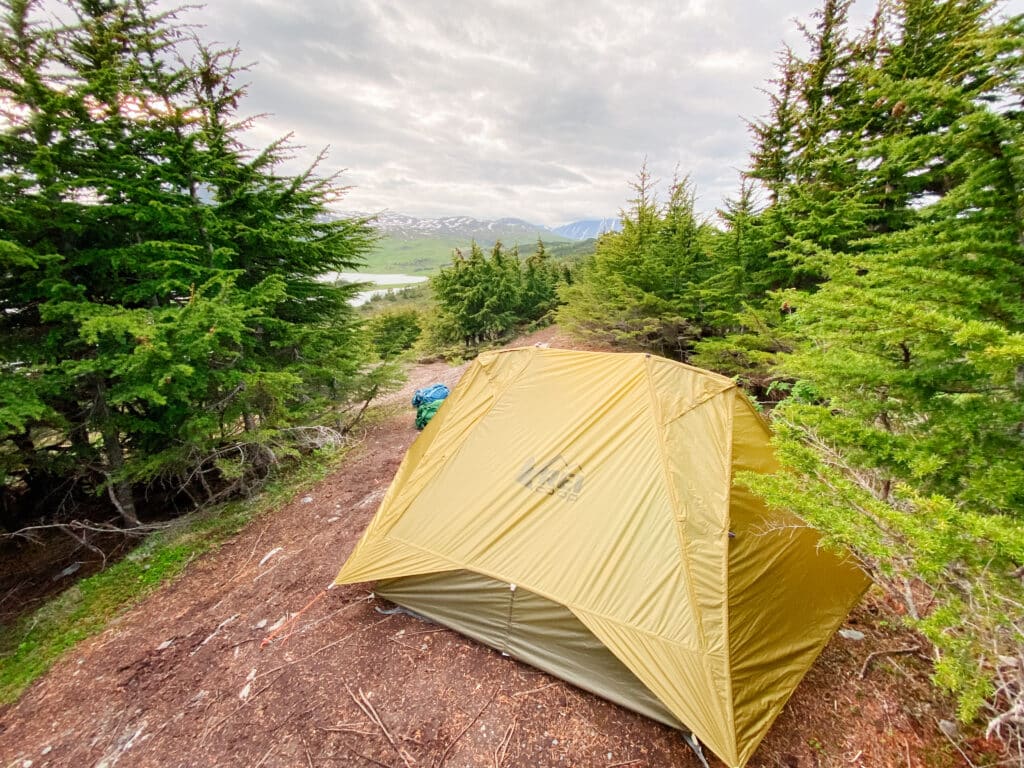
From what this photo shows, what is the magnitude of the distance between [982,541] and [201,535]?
8404 millimetres

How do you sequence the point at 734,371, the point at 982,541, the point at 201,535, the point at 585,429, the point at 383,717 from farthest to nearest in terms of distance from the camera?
1. the point at 734,371
2. the point at 201,535
3. the point at 585,429
4. the point at 383,717
5. the point at 982,541

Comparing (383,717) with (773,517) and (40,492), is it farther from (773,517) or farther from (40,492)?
(40,492)

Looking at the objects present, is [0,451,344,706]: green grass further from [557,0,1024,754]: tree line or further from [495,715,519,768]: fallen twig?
[557,0,1024,754]: tree line

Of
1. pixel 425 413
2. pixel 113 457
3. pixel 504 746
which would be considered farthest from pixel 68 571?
pixel 504 746

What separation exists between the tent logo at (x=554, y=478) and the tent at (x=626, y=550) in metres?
0.01

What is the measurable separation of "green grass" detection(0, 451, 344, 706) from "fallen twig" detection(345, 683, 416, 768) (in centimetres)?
364

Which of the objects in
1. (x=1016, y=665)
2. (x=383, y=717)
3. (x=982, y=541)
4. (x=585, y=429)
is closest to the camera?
(x=982, y=541)

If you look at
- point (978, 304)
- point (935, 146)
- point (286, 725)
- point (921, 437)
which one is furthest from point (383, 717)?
point (935, 146)

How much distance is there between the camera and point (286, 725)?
2979 mm

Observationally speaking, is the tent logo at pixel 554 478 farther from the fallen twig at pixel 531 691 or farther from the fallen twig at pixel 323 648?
the fallen twig at pixel 323 648

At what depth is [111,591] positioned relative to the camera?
16.5ft

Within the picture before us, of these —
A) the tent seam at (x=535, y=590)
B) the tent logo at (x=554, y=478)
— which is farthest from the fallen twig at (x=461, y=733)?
the tent logo at (x=554, y=478)

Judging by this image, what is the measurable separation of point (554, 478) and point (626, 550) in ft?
2.82

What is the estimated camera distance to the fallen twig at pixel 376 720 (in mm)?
2704
